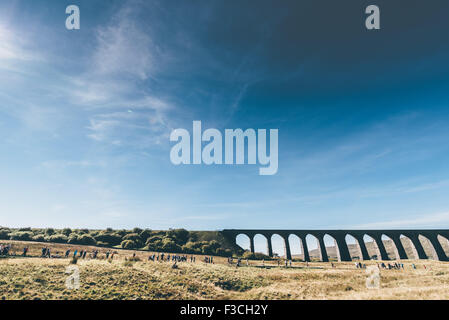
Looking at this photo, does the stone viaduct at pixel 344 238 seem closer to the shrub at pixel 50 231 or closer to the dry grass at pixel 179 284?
the dry grass at pixel 179 284

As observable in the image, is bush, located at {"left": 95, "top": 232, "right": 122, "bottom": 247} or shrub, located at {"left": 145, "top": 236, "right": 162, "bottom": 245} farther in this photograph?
shrub, located at {"left": 145, "top": 236, "right": 162, "bottom": 245}

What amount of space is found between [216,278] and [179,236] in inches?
1202

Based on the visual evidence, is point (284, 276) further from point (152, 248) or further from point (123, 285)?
point (152, 248)

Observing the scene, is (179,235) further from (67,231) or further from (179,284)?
(179,284)

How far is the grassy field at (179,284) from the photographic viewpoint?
1908cm

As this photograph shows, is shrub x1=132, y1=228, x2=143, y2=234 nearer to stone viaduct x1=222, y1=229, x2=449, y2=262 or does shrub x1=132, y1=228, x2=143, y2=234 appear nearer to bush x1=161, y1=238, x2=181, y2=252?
bush x1=161, y1=238, x2=181, y2=252

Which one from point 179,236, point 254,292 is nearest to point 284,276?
point 254,292

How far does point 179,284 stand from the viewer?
22.7 meters

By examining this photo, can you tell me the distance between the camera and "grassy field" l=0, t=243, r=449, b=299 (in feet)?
62.6

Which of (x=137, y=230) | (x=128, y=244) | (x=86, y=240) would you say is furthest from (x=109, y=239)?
(x=137, y=230)

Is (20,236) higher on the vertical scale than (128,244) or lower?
higher

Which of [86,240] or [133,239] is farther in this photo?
Answer: [133,239]

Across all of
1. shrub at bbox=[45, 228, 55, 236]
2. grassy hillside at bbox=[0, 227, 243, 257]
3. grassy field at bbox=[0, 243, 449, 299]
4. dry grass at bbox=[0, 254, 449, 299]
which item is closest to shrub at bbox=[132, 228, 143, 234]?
grassy hillside at bbox=[0, 227, 243, 257]

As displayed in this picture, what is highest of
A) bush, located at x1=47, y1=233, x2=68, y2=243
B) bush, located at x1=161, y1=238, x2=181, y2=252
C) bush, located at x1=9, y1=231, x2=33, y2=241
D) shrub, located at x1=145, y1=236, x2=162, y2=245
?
bush, located at x1=9, y1=231, x2=33, y2=241
